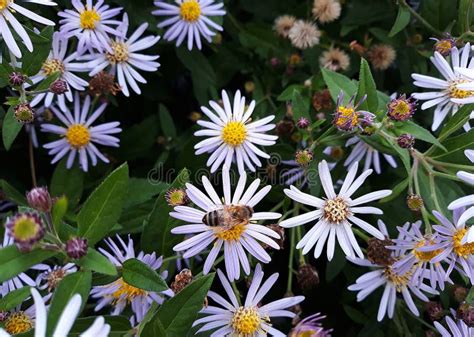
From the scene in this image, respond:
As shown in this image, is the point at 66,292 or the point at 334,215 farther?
the point at 334,215

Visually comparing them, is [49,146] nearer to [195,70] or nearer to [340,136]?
[195,70]

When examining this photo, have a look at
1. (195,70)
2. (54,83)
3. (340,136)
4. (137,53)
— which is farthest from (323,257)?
(54,83)

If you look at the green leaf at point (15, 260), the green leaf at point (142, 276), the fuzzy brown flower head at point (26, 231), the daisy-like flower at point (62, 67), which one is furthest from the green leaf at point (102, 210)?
the daisy-like flower at point (62, 67)

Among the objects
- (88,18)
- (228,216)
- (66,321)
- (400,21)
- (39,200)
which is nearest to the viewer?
(66,321)

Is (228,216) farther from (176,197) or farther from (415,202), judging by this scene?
(415,202)

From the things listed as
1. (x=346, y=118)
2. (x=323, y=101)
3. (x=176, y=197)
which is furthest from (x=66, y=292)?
(x=323, y=101)

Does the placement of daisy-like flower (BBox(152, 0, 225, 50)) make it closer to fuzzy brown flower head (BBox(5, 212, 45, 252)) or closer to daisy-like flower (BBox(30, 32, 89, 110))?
daisy-like flower (BBox(30, 32, 89, 110))
